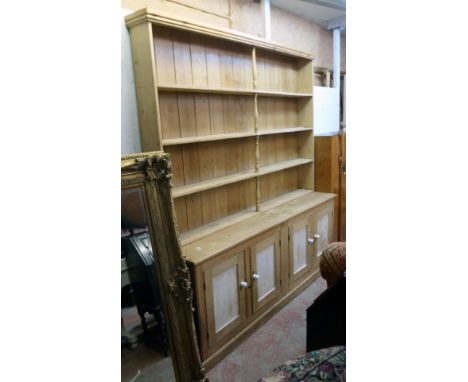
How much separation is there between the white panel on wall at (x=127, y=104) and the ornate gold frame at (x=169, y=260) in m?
0.46

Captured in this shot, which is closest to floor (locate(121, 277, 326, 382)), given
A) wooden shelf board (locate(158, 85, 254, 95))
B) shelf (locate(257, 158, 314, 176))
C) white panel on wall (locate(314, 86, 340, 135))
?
shelf (locate(257, 158, 314, 176))

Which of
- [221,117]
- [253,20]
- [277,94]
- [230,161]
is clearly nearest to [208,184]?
[230,161]

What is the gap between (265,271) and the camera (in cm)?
244

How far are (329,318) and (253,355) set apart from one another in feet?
2.75

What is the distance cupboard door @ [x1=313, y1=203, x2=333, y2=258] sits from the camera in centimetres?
299

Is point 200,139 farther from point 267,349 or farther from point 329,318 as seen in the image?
point 267,349
